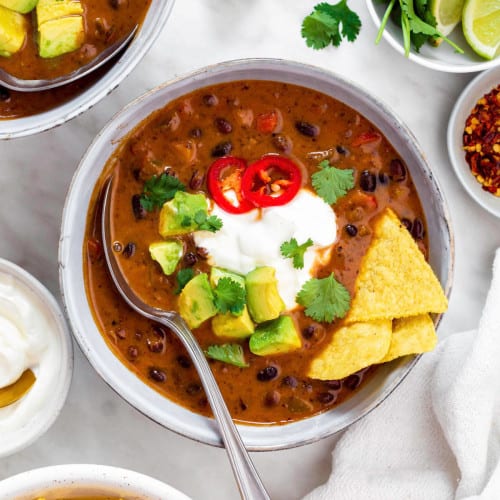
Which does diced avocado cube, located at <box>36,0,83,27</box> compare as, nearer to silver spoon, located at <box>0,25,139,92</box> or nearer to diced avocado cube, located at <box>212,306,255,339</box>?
silver spoon, located at <box>0,25,139,92</box>

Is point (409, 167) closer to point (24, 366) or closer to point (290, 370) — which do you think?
point (290, 370)

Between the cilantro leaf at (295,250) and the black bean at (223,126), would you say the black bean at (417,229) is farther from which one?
the black bean at (223,126)

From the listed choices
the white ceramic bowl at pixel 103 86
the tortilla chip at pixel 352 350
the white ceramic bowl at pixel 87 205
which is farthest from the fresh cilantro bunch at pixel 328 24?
the tortilla chip at pixel 352 350

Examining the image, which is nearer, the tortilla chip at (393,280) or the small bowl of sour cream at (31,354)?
the tortilla chip at (393,280)

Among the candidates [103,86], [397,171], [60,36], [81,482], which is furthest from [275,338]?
[60,36]

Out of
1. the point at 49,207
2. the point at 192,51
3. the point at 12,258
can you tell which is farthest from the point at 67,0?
the point at 12,258

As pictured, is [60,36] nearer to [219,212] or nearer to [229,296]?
[219,212]

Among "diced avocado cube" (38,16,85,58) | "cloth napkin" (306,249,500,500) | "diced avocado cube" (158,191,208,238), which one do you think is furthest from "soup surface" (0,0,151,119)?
"cloth napkin" (306,249,500,500)
